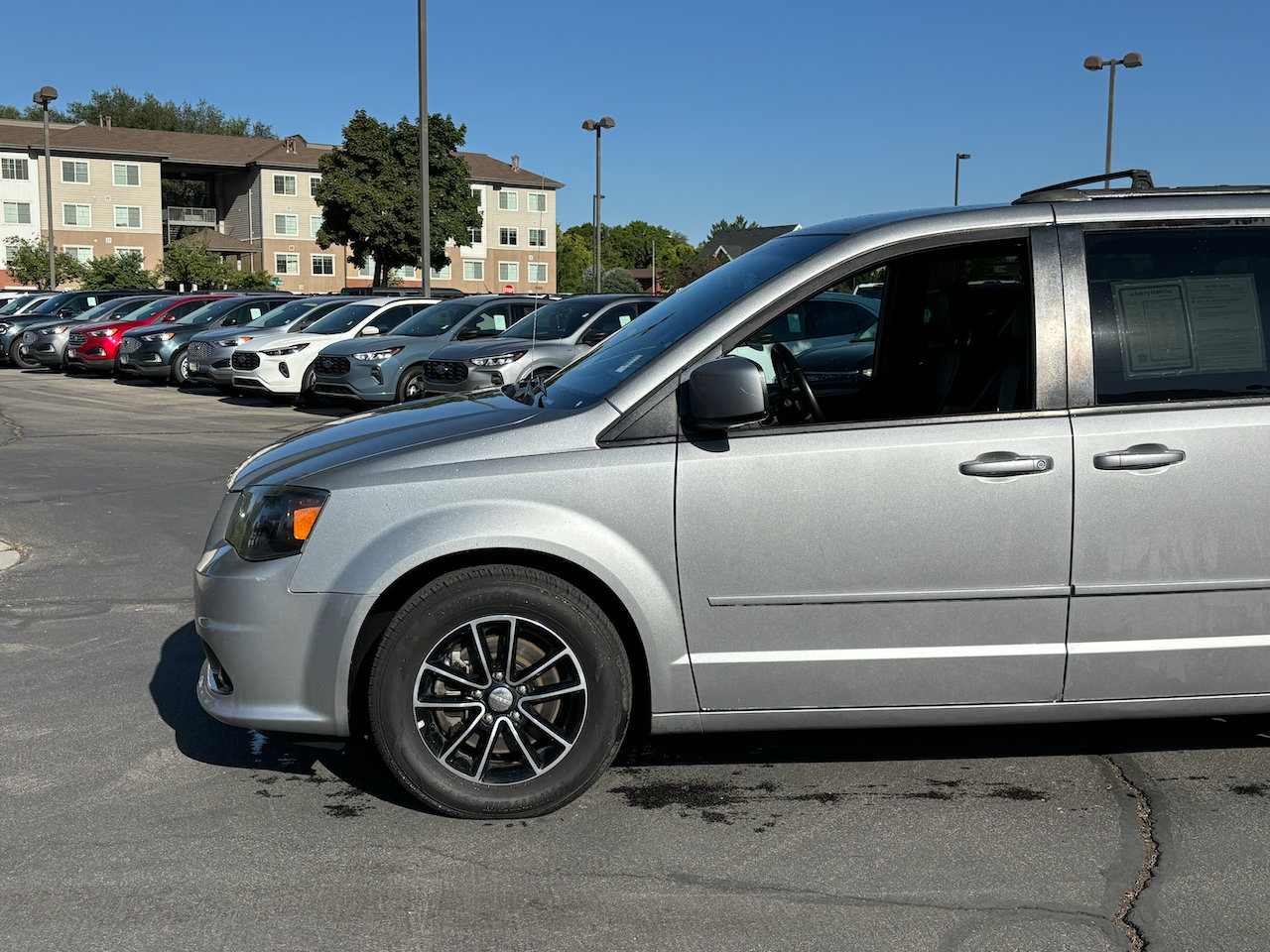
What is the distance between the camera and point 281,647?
12.7 ft

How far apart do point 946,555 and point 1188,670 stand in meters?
0.89

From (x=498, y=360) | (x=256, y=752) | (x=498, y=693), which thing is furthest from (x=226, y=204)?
(x=498, y=693)

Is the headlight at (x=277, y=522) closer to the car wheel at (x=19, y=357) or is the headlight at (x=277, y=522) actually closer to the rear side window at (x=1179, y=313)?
the rear side window at (x=1179, y=313)

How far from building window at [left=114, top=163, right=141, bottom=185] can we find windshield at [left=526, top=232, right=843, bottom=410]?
8219cm

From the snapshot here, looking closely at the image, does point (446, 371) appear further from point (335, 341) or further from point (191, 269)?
point (191, 269)

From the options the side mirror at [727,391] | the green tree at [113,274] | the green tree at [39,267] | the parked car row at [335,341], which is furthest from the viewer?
the green tree at [39,267]

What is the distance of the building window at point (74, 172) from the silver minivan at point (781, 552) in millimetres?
81894

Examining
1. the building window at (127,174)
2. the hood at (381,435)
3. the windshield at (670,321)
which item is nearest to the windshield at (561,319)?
the windshield at (670,321)

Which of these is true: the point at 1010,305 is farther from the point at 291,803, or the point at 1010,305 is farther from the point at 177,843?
the point at 177,843

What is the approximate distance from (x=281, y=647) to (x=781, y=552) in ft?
5.14

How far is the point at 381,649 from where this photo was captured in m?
3.82

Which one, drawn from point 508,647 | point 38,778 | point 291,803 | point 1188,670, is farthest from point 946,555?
point 38,778

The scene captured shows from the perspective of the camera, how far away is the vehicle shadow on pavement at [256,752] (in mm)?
4320

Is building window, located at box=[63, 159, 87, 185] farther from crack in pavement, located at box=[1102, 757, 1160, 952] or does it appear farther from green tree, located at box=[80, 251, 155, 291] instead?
crack in pavement, located at box=[1102, 757, 1160, 952]
